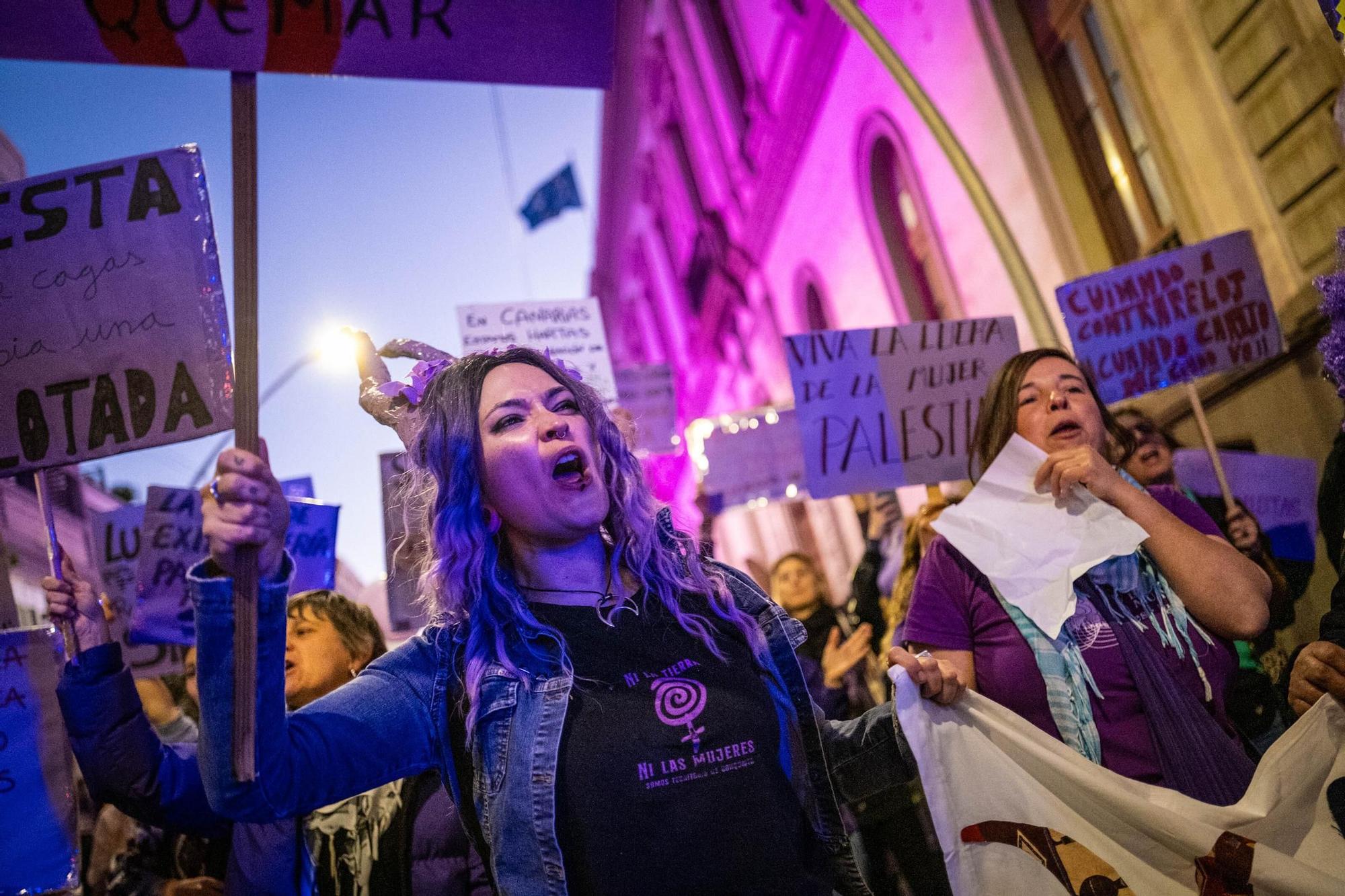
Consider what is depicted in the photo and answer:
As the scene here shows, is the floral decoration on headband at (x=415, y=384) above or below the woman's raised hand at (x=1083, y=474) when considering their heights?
above

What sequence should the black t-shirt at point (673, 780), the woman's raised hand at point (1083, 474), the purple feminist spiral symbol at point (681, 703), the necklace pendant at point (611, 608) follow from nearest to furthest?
the black t-shirt at point (673, 780), the purple feminist spiral symbol at point (681, 703), the necklace pendant at point (611, 608), the woman's raised hand at point (1083, 474)

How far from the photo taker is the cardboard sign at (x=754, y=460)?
9.05m

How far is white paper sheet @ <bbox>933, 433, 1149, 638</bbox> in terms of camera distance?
244cm

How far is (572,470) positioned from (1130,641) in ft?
4.44

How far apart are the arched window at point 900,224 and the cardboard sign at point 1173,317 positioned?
204 inches

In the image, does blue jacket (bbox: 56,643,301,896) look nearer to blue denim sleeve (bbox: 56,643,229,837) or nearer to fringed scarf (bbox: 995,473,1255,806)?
blue denim sleeve (bbox: 56,643,229,837)

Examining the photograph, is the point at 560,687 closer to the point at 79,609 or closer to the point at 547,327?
the point at 79,609

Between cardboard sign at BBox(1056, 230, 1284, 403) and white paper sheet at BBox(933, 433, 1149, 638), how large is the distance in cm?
218

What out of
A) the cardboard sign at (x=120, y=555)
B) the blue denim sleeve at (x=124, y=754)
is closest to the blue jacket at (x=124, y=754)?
the blue denim sleeve at (x=124, y=754)

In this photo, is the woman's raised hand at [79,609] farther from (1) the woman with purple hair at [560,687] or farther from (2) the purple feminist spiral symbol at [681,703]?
(2) the purple feminist spiral symbol at [681,703]

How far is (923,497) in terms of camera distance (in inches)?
431

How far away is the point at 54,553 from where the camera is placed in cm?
287

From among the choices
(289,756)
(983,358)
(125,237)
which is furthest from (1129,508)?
(125,237)

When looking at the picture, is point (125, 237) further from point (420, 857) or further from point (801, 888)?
point (801, 888)
